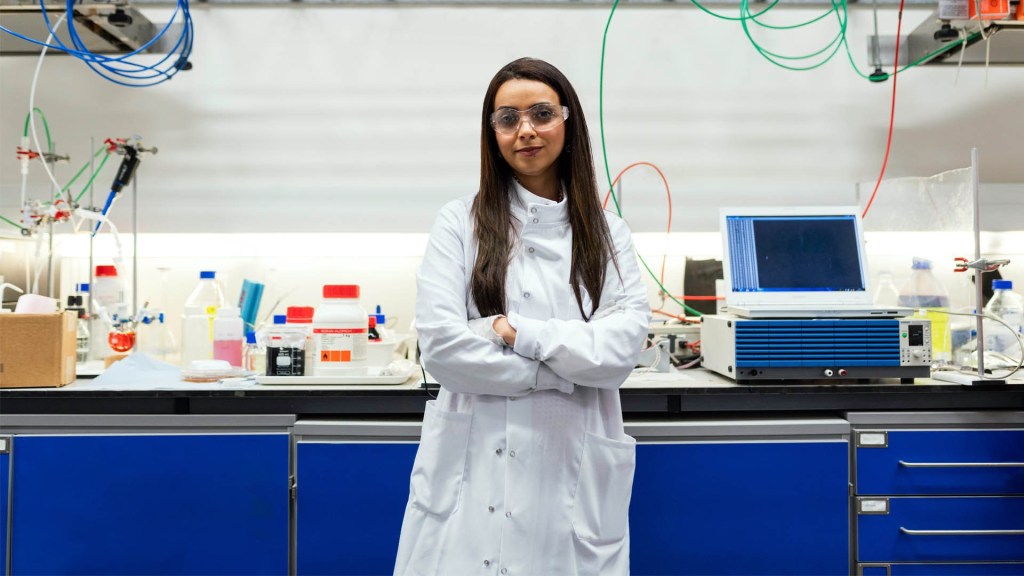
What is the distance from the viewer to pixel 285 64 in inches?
98.0

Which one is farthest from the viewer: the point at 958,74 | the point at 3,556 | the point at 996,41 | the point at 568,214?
the point at 958,74

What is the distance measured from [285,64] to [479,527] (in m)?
2.03

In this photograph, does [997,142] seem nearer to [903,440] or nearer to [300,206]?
[903,440]

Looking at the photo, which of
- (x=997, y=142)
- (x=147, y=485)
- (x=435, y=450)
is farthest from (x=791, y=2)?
(x=147, y=485)

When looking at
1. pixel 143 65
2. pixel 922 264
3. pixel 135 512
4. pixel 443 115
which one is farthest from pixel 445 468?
pixel 143 65

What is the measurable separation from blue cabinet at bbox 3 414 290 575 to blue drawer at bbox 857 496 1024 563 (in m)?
1.44

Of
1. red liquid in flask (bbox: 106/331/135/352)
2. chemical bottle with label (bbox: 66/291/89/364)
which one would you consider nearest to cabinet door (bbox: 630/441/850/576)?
red liquid in flask (bbox: 106/331/135/352)

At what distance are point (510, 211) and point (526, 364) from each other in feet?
1.08

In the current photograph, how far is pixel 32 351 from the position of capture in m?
1.60

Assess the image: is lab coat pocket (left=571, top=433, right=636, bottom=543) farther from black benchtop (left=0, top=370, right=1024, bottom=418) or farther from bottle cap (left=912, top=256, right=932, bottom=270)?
bottle cap (left=912, top=256, right=932, bottom=270)

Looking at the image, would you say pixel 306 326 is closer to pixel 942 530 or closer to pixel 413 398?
pixel 413 398

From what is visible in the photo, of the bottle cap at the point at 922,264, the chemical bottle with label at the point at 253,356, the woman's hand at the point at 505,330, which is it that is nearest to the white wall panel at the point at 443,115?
the bottle cap at the point at 922,264

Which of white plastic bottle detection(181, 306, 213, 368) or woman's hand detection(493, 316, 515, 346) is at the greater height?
woman's hand detection(493, 316, 515, 346)

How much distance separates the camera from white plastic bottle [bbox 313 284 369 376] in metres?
1.67
